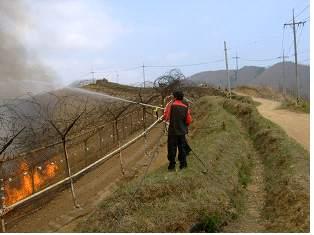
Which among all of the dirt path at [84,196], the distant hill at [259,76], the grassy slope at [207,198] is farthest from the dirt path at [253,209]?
the distant hill at [259,76]

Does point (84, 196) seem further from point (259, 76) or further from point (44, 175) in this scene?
point (259, 76)

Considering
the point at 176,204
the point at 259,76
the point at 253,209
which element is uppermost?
the point at 176,204

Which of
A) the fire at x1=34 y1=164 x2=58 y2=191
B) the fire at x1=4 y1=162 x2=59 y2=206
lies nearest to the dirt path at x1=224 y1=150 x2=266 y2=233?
the fire at x1=4 y1=162 x2=59 y2=206

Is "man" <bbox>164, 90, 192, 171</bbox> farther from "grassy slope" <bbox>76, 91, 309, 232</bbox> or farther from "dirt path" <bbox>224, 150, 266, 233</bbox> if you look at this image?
"dirt path" <bbox>224, 150, 266, 233</bbox>

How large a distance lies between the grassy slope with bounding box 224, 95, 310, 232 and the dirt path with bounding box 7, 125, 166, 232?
3.66 metres

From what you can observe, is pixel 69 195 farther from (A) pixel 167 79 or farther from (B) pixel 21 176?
(A) pixel 167 79

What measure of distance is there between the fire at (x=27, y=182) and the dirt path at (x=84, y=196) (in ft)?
1.60

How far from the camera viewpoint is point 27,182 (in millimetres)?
11062

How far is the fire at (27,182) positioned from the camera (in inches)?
410

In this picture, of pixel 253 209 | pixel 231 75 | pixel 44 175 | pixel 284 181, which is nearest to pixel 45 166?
pixel 44 175

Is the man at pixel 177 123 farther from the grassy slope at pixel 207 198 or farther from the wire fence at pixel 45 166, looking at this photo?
the wire fence at pixel 45 166

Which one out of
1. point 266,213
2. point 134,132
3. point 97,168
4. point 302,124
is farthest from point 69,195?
point 302,124

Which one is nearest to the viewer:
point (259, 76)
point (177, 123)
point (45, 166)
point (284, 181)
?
point (177, 123)

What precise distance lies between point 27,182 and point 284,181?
6.12m
